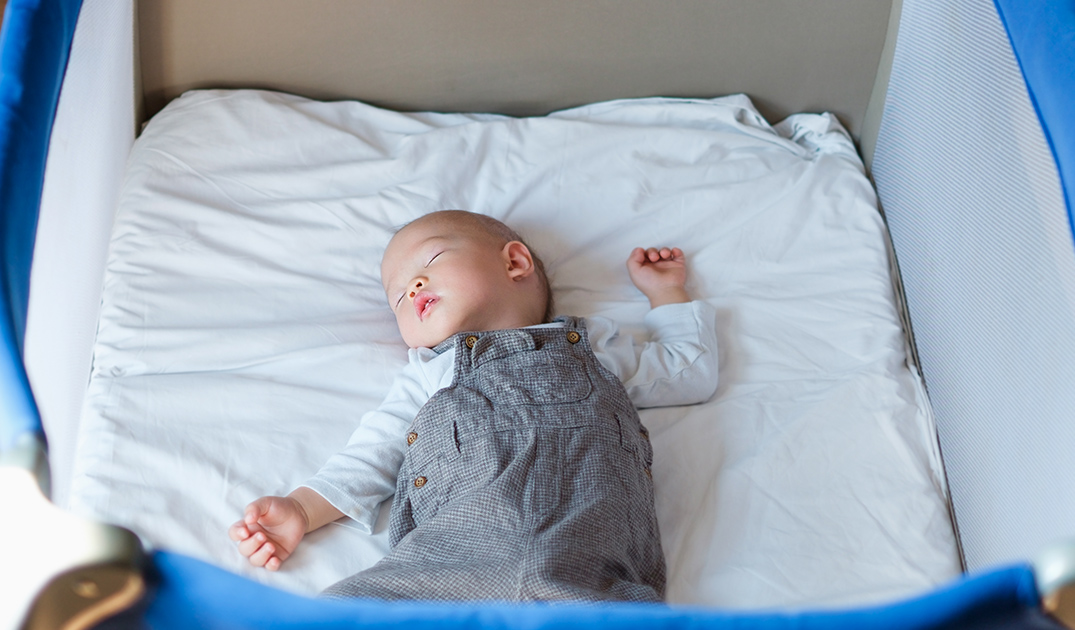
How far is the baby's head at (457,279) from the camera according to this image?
104 cm

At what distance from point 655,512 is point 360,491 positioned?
304mm

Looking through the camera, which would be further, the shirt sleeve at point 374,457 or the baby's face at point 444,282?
the baby's face at point 444,282

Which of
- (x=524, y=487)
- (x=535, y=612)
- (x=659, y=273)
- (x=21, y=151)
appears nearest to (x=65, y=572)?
(x=535, y=612)

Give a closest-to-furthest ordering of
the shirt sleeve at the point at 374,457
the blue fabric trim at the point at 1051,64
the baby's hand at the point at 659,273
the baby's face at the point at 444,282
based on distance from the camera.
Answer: the blue fabric trim at the point at 1051,64 → the shirt sleeve at the point at 374,457 → the baby's face at the point at 444,282 → the baby's hand at the point at 659,273

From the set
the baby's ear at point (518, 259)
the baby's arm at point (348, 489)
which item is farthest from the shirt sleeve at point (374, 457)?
the baby's ear at point (518, 259)

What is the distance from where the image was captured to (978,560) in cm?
92

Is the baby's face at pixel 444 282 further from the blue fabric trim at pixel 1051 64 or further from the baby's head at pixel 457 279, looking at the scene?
the blue fabric trim at pixel 1051 64

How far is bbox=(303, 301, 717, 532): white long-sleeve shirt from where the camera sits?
3.08ft

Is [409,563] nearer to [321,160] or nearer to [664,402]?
[664,402]

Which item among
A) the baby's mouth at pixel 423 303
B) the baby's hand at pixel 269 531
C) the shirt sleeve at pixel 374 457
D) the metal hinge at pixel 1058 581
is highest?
the metal hinge at pixel 1058 581

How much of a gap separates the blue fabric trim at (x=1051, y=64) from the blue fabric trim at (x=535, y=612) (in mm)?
306

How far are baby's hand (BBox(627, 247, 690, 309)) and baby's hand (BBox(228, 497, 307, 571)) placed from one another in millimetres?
508

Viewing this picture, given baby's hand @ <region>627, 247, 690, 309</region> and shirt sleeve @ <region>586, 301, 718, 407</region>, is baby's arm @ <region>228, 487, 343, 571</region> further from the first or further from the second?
baby's hand @ <region>627, 247, 690, 309</region>

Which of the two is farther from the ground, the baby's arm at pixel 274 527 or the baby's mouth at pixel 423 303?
the baby's mouth at pixel 423 303
